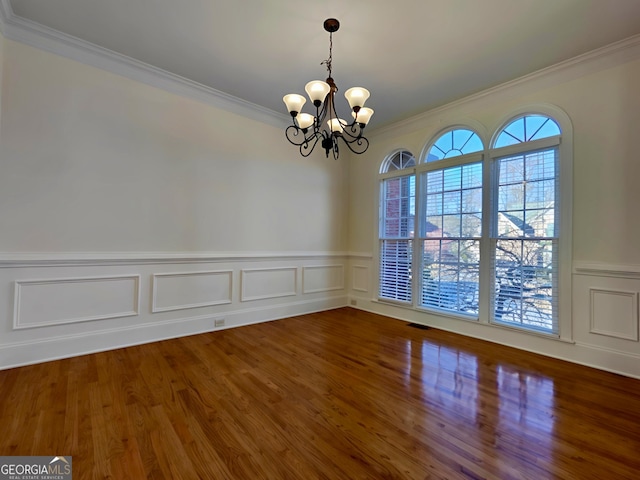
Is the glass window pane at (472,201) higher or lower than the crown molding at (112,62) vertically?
lower

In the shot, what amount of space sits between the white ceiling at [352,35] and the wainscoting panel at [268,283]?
2.54 meters

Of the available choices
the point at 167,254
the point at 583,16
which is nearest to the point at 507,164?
the point at 583,16

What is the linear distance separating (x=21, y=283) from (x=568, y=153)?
18.2 feet

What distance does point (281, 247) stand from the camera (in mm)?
4496

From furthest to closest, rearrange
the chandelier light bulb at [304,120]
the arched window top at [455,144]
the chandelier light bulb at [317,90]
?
the arched window top at [455,144], the chandelier light bulb at [304,120], the chandelier light bulb at [317,90]

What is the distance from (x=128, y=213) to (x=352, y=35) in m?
2.96

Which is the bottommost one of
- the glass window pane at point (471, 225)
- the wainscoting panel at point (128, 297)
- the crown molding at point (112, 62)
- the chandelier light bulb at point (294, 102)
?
the wainscoting panel at point (128, 297)

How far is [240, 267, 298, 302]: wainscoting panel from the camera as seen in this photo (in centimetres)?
414

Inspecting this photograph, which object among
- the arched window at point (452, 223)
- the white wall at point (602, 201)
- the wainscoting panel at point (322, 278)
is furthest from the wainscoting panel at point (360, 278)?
the white wall at point (602, 201)

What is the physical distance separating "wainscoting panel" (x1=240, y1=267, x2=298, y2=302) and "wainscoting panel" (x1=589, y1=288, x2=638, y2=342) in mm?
3615

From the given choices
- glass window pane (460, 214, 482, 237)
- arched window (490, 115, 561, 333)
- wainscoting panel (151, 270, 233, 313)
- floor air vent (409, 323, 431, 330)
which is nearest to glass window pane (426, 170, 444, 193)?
glass window pane (460, 214, 482, 237)

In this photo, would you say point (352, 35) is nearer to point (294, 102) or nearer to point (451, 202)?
point (294, 102)

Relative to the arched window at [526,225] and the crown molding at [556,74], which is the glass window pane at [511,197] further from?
the crown molding at [556,74]

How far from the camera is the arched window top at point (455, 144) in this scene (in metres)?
3.84
